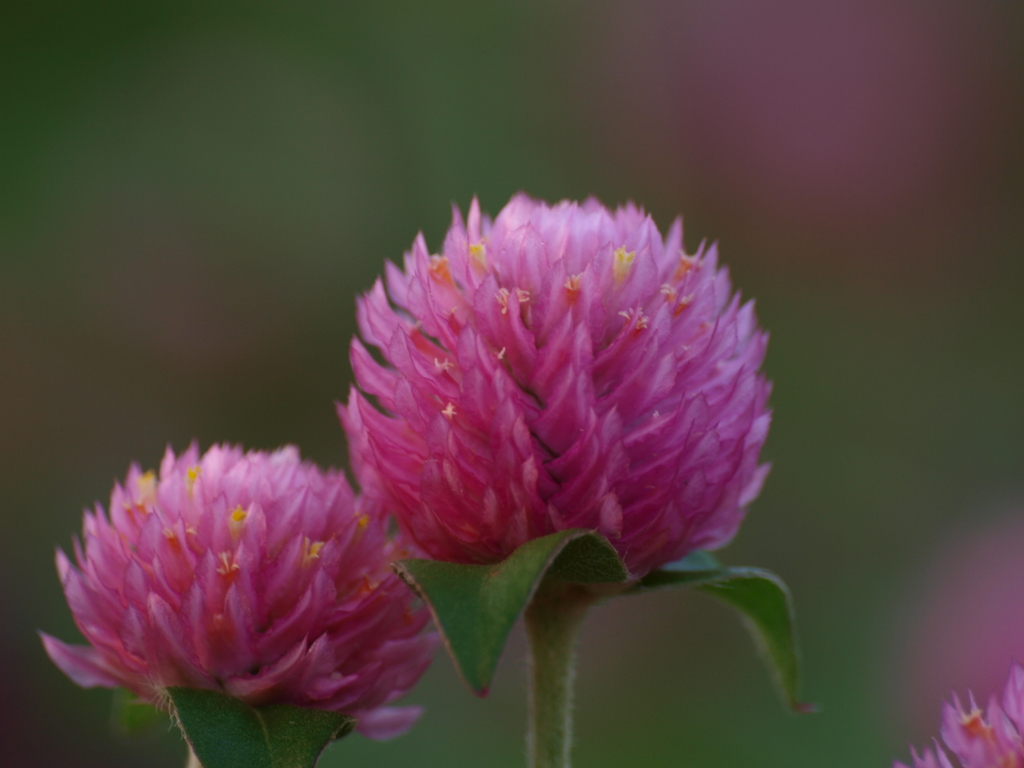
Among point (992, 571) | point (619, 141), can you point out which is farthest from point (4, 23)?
point (992, 571)

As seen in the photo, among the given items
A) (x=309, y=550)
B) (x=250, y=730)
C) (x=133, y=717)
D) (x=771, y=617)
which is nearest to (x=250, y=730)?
(x=250, y=730)

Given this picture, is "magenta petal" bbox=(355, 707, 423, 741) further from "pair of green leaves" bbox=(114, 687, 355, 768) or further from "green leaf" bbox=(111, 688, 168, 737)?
"green leaf" bbox=(111, 688, 168, 737)

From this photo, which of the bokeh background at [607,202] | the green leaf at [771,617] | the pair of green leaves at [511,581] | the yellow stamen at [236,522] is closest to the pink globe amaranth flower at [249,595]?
the yellow stamen at [236,522]

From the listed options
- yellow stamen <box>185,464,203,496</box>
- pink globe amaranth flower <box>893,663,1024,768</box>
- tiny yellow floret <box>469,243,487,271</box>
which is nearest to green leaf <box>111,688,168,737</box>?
yellow stamen <box>185,464,203,496</box>

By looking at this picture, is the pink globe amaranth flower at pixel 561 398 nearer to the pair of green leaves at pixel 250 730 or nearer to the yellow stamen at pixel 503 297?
the yellow stamen at pixel 503 297

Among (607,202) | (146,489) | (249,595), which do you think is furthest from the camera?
(607,202)

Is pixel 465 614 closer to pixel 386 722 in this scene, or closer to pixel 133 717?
pixel 386 722
